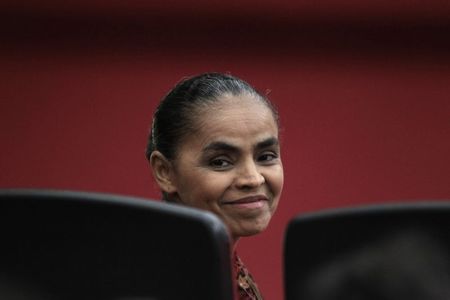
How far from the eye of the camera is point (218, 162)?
2.05 ft

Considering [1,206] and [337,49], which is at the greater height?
[337,49]

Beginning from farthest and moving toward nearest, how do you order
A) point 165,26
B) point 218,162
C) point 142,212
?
1. point 165,26
2. point 218,162
3. point 142,212

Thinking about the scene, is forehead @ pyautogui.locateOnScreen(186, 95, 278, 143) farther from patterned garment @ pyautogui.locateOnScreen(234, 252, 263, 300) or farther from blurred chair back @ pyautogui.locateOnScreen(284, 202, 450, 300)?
blurred chair back @ pyautogui.locateOnScreen(284, 202, 450, 300)

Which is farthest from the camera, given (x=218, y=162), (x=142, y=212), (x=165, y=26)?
(x=165, y=26)

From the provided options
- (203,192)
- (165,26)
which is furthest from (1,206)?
(165,26)

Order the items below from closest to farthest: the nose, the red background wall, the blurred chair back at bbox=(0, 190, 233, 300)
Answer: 1. the blurred chair back at bbox=(0, 190, 233, 300)
2. the nose
3. the red background wall

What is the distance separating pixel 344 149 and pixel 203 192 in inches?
26.4

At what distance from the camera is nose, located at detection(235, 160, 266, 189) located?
24.1 inches

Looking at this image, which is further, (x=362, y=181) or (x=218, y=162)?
(x=362, y=181)

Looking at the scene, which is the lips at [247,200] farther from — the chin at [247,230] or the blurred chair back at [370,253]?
the blurred chair back at [370,253]

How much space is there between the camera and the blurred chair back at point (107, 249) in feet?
0.98

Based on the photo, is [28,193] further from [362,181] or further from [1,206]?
[362,181]

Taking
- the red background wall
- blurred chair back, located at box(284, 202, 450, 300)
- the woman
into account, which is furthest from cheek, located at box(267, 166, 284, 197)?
the red background wall

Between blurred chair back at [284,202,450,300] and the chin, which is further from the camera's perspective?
the chin
